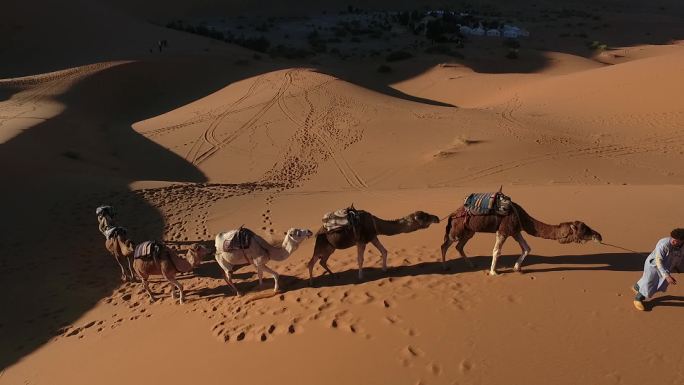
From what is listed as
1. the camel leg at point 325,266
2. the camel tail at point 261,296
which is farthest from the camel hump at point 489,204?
the camel tail at point 261,296

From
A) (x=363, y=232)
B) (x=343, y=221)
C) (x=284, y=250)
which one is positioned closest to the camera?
(x=343, y=221)

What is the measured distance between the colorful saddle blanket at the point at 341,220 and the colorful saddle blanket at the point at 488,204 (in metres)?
1.80

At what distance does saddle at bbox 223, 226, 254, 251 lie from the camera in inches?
285

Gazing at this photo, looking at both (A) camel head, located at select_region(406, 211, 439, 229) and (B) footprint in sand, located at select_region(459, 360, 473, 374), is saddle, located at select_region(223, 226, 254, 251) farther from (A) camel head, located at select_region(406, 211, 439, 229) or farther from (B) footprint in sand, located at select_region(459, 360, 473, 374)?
(B) footprint in sand, located at select_region(459, 360, 473, 374)

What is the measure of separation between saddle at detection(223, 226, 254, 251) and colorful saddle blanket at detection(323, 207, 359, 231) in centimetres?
126

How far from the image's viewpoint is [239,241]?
7.25 meters

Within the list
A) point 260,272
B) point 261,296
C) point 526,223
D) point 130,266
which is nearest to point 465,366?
point 526,223

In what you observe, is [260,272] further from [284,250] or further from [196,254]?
[196,254]

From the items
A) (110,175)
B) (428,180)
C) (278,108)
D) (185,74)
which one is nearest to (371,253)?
(428,180)

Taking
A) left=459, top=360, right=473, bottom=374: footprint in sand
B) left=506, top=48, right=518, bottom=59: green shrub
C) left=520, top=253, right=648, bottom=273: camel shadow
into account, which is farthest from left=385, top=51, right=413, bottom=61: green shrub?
left=459, top=360, right=473, bottom=374: footprint in sand

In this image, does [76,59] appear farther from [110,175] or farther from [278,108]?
[110,175]

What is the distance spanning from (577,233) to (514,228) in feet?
2.86

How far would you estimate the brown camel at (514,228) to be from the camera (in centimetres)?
677

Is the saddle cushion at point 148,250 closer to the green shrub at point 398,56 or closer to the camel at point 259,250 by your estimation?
the camel at point 259,250
